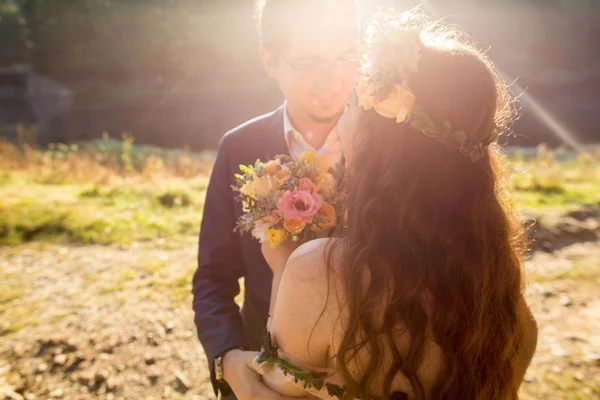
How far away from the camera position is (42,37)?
101 feet

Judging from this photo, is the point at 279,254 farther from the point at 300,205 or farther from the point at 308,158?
the point at 308,158

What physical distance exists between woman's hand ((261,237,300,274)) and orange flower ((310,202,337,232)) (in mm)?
124

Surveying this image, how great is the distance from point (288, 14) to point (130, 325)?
2.96 metres

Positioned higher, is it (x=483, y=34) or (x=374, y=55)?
(x=483, y=34)

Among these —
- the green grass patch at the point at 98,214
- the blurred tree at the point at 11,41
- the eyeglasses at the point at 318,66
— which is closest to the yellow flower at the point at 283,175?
the eyeglasses at the point at 318,66

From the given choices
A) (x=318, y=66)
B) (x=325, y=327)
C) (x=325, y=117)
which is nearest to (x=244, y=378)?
(x=325, y=327)

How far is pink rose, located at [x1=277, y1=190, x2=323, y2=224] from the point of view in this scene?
1624mm

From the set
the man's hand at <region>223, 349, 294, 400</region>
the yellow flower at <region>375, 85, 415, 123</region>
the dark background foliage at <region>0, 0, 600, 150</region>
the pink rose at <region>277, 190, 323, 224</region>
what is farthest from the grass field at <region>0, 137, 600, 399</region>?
the dark background foliage at <region>0, 0, 600, 150</region>

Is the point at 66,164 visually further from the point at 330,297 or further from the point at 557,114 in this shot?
the point at 557,114

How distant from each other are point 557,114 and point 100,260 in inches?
1208

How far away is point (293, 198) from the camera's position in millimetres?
1662

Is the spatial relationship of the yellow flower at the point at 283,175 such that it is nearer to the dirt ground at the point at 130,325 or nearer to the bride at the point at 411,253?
the bride at the point at 411,253

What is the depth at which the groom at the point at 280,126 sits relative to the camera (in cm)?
226

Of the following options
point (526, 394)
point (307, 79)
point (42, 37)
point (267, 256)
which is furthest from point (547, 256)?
point (42, 37)
